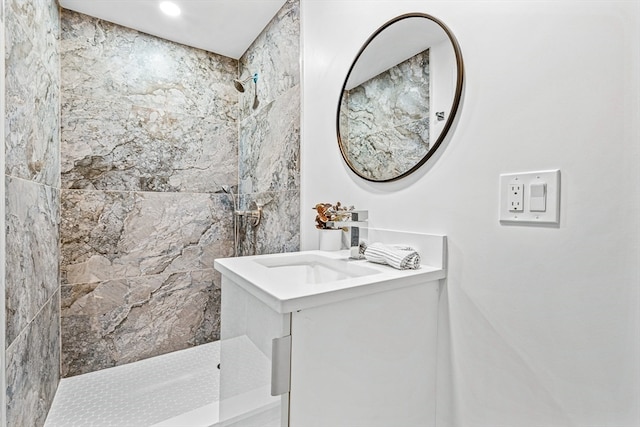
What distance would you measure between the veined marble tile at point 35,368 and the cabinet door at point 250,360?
27.6 inches

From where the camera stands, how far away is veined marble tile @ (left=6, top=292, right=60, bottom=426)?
1.07m

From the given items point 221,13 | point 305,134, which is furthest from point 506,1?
point 221,13

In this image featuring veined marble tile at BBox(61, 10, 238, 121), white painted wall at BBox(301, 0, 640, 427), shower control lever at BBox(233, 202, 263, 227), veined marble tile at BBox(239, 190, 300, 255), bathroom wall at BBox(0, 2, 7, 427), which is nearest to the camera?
white painted wall at BBox(301, 0, 640, 427)

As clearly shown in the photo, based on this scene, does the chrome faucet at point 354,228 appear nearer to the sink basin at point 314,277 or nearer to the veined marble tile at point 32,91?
the sink basin at point 314,277

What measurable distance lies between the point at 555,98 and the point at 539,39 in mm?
165

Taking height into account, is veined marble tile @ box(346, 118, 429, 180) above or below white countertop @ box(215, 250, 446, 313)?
above

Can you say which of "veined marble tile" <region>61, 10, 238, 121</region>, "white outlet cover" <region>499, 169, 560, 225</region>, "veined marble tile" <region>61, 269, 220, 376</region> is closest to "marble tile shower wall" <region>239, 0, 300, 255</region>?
"veined marble tile" <region>61, 10, 238, 121</region>

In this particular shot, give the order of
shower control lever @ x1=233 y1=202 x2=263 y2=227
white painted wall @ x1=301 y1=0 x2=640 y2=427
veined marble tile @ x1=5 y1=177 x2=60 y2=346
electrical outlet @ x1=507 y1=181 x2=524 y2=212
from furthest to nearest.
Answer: shower control lever @ x1=233 y1=202 x2=263 y2=227 < veined marble tile @ x1=5 y1=177 x2=60 y2=346 < electrical outlet @ x1=507 y1=181 x2=524 y2=212 < white painted wall @ x1=301 y1=0 x2=640 y2=427

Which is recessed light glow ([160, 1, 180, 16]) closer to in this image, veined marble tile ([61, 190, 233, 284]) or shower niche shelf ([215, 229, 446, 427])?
veined marble tile ([61, 190, 233, 284])

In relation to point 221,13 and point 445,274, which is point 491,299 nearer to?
point 445,274

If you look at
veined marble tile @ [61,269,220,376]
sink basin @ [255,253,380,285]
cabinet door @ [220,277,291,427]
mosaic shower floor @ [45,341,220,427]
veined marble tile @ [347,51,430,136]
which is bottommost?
mosaic shower floor @ [45,341,220,427]

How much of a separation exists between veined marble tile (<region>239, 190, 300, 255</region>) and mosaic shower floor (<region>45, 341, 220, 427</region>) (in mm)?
873

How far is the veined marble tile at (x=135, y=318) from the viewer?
197cm

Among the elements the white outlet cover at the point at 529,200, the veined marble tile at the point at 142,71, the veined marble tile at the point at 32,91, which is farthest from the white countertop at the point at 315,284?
the veined marble tile at the point at 142,71
